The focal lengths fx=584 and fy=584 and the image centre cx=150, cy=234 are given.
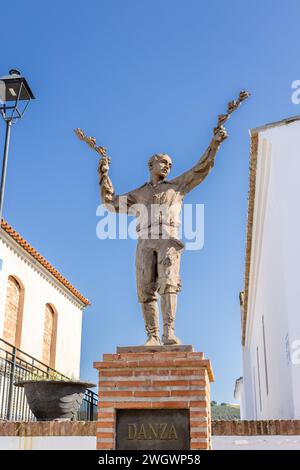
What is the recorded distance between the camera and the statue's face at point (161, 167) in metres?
6.46

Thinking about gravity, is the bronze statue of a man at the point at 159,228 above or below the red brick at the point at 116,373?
above

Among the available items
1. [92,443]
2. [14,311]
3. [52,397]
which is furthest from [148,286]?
[14,311]

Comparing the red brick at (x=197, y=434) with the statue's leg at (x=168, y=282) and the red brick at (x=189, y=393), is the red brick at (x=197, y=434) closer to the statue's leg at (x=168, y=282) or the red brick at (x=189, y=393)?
the red brick at (x=189, y=393)

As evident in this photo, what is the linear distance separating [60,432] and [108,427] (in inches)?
56.4

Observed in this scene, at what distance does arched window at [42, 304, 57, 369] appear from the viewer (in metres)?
19.0

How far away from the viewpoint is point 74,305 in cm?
2172

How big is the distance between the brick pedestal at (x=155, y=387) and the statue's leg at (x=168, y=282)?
1.29 feet

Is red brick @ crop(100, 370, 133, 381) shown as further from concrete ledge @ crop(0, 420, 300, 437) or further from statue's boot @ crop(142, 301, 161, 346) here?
concrete ledge @ crop(0, 420, 300, 437)

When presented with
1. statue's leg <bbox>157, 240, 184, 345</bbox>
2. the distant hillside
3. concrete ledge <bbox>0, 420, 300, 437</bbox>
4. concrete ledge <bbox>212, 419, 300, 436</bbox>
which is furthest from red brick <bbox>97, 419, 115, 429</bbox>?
the distant hillside

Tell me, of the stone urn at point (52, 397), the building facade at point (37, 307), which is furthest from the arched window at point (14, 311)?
the stone urn at point (52, 397)

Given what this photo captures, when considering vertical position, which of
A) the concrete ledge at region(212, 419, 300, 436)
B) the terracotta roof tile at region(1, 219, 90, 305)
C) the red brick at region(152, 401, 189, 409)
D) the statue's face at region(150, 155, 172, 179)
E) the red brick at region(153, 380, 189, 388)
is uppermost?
the terracotta roof tile at region(1, 219, 90, 305)

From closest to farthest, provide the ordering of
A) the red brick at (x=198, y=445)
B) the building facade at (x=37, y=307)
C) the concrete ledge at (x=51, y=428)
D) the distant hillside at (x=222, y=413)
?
1. the red brick at (x=198, y=445)
2. the concrete ledge at (x=51, y=428)
3. the distant hillside at (x=222, y=413)
4. the building facade at (x=37, y=307)

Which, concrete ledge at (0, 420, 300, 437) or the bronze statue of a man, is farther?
concrete ledge at (0, 420, 300, 437)
